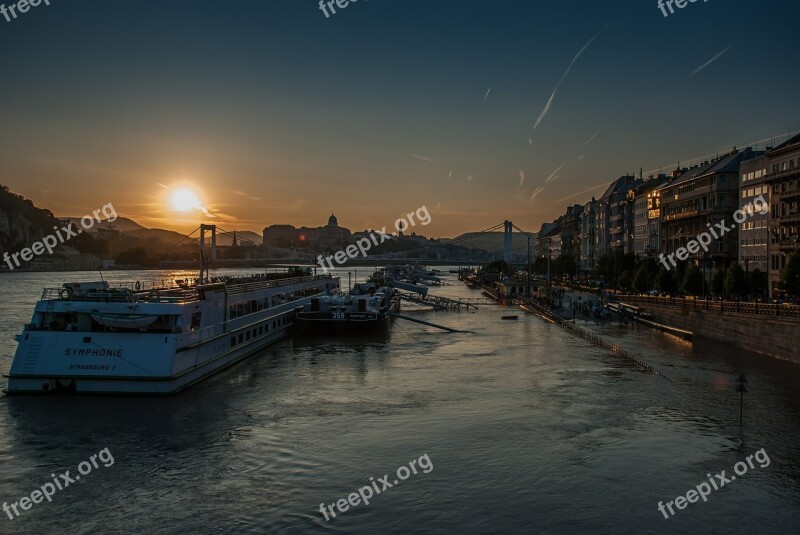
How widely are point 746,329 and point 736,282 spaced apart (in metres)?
20.7

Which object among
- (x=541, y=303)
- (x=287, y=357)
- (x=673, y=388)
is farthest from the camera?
(x=541, y=303)

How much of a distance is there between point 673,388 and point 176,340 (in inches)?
928

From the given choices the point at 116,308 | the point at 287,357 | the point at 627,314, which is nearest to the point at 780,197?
the point at 627,314

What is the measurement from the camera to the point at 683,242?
3593 inches

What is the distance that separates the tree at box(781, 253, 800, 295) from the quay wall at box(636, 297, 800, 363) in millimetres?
8265

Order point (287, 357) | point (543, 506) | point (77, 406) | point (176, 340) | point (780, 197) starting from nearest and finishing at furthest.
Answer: point (543, 506)
point (77, 406)
point (176, 340)
point (287, 357)
point (780, 197)

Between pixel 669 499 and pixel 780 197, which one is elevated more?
pixel 780 197

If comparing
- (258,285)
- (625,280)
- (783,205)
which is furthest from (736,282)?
(258,285)

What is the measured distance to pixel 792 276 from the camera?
55.3 m

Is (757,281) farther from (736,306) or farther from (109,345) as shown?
(109,345)

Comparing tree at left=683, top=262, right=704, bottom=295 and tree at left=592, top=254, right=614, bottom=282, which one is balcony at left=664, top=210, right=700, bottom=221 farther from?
tree at left=592, top=254, right=614, bottom=282

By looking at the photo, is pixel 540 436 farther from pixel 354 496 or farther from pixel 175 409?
pixel 175 409

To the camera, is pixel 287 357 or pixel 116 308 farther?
pixel 287 357

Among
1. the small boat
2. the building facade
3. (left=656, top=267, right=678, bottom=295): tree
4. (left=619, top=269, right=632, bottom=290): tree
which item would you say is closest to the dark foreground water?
the small boat
